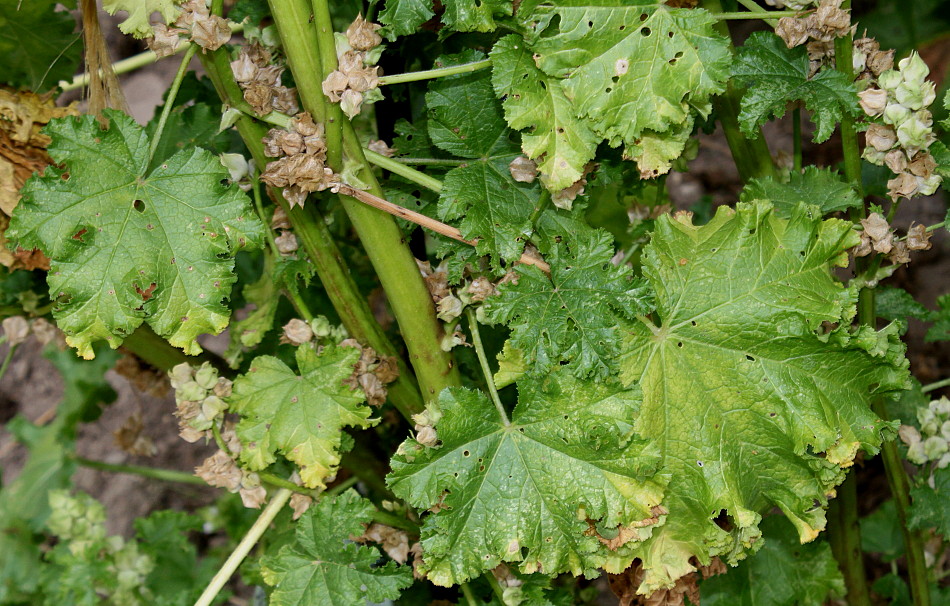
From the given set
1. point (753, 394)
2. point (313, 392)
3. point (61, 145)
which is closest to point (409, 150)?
point (313, 392)

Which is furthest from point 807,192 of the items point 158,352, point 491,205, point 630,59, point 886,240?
point 158,352

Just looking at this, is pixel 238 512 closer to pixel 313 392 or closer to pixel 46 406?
pixel 46 406

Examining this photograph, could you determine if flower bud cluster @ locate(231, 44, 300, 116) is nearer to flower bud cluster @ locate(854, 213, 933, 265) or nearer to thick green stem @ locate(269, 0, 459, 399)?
thick green stem @ locate(269, 0, 459, 399)

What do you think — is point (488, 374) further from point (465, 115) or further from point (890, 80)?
point (890, 80)

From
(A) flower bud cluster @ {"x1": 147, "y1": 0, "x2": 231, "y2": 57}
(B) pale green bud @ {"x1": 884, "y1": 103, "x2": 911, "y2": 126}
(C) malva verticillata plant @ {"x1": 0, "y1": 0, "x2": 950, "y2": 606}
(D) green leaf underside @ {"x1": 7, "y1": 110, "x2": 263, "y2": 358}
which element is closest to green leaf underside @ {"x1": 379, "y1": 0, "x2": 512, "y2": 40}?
(C) malva verticillata plant @ {"x1": 0, "y1": 0, "x2": 950, "y2": 606}

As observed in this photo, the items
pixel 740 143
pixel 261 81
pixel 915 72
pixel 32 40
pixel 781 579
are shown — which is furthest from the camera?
pixel 781 579

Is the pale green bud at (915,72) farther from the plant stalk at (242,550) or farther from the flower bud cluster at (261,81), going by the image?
the plant stalk at (242,550)
